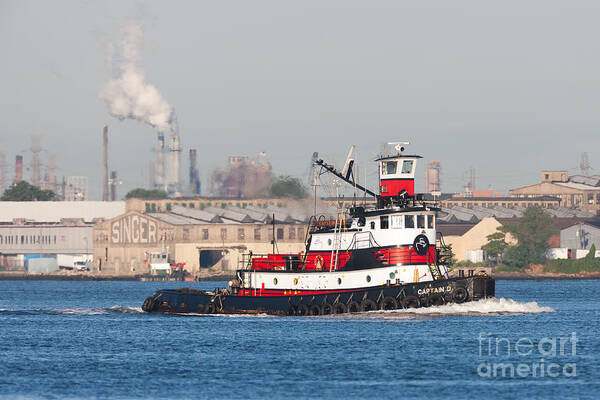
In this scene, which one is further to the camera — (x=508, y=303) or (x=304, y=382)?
(x=508, y=303)

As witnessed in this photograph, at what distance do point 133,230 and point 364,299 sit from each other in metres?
119

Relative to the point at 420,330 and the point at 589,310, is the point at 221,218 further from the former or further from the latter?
the point at 420,330

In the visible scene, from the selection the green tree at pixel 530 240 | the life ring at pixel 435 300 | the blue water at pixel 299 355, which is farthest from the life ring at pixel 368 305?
the green tree at pixel 530 240

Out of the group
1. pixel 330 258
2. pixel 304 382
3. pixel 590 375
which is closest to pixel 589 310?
pixel 330 258

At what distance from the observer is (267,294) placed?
225 feet

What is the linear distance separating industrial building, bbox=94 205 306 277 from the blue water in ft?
Result: 325

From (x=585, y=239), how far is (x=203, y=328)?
403 ft

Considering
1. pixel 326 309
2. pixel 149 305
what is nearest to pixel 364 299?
pixel 326 309

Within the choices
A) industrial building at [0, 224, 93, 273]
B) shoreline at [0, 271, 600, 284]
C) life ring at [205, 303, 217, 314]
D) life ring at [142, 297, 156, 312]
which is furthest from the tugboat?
industrial building at [0, 224, 93, 273]

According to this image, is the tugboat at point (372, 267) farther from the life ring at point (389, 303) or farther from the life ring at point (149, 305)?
the life ring at point (149, 305)

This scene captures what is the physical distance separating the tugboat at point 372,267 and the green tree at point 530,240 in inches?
4143

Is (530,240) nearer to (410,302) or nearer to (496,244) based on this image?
(496,244)

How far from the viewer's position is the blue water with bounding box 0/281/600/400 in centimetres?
4275

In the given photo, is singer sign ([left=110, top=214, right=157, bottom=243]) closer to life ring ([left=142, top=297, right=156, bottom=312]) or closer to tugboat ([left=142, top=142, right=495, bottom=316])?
life ring ([left=142, top=297, right=156, bottom=312])
